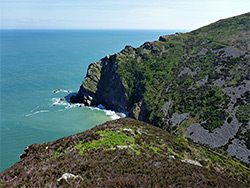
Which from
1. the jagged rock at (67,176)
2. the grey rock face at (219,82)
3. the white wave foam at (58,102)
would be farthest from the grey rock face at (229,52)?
the jagged rock at (67,176)

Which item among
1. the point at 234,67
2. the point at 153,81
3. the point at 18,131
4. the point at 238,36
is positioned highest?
the point at 238,36

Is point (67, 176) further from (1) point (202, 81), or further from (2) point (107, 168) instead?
(1) point (202, 81)

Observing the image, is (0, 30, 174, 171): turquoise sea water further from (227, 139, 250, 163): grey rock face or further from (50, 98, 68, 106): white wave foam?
(227, 139, 250, 163): grey rock face

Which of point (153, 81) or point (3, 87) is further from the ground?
point (153, 81)

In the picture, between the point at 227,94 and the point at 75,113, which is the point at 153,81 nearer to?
the point at 227,94

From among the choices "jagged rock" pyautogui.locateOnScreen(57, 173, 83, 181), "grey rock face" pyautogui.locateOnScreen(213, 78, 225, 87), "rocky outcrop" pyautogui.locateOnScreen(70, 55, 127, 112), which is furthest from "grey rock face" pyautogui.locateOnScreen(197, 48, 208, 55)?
"jagged rock" pyautogui.locateOnScreen(57, 173, 83, 181)

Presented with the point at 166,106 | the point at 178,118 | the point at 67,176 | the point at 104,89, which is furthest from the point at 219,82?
the point at 67,176

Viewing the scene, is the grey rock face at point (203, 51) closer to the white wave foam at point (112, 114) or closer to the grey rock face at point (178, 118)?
the grey rock face at point (178, 118)

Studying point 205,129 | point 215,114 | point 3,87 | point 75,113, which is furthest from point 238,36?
point 3,87
